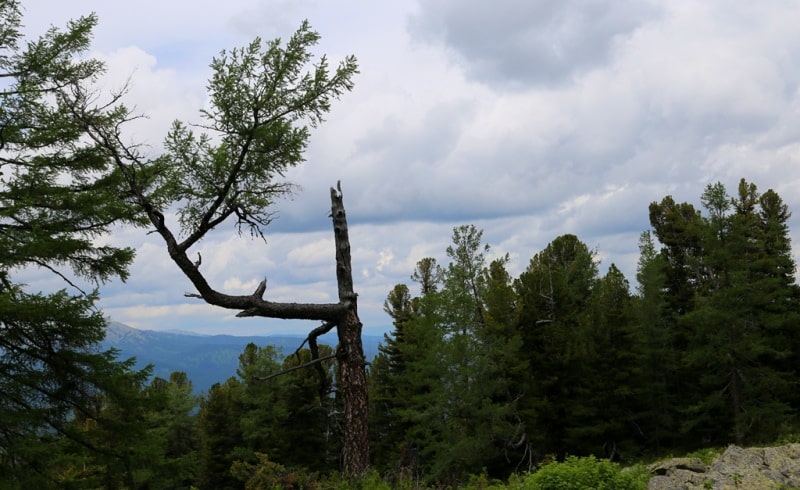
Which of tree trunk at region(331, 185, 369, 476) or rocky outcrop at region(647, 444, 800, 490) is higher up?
tree trunk at region(331, 185, 369, 476)

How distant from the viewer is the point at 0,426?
12.1 m

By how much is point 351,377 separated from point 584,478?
4501mm

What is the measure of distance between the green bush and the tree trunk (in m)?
3.21

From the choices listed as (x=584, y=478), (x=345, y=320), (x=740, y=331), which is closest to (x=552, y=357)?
(x=740, y=331)

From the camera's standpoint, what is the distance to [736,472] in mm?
10656

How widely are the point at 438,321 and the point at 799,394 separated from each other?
22.5m

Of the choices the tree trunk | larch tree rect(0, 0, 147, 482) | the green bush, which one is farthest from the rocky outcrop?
larch tree rect(0, 0, 147, 482)

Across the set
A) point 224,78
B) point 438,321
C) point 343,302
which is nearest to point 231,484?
point 438,321

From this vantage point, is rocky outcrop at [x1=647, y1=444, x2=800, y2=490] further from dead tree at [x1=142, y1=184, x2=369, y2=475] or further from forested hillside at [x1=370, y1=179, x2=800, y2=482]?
forested hillside at [x1=370, y1=179, x2=800, y2=482]

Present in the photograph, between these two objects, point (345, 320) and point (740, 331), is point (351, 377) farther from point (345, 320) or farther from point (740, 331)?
point (740, 331)

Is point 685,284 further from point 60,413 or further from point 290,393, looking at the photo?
point 60,413

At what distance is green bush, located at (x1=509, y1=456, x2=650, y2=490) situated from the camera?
9695mm

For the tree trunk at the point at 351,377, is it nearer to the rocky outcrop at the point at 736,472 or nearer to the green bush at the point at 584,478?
the green bush at the point at 584,478

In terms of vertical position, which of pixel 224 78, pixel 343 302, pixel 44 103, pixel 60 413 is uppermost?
pixel 44 103
